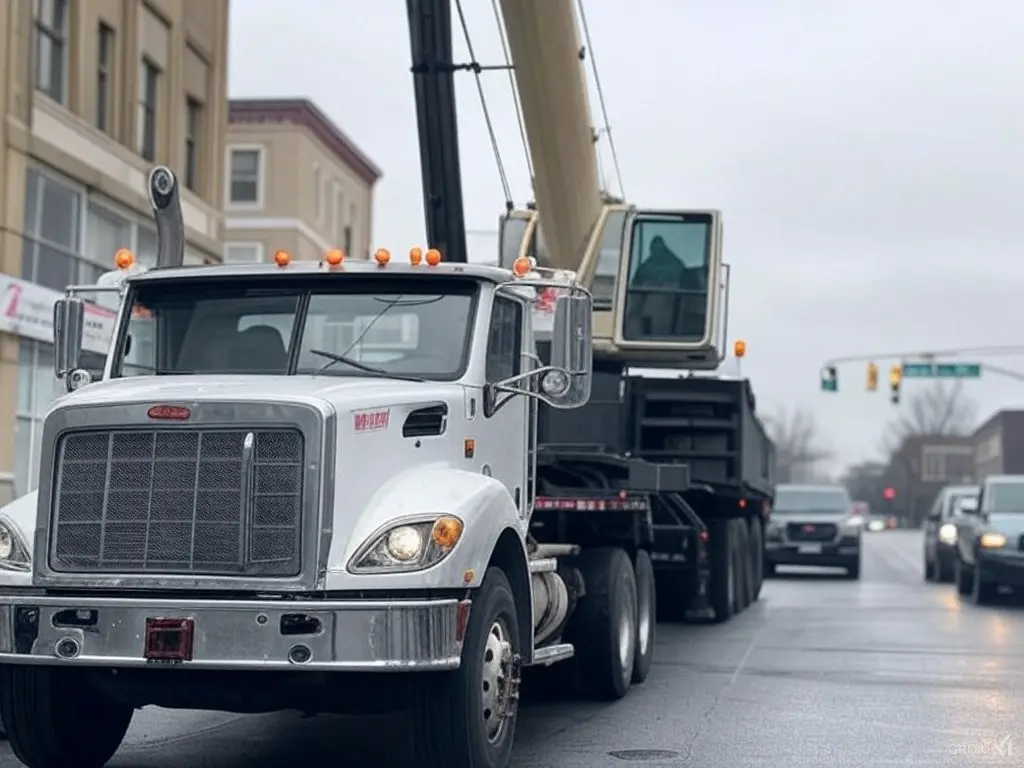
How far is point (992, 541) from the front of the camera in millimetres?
22828

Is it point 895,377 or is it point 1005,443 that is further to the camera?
point 1005,443

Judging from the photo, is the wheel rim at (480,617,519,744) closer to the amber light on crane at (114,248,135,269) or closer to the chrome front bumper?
the chrome front bumper

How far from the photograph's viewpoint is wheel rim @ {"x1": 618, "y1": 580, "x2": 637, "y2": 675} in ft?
39.1

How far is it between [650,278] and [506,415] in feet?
24.1

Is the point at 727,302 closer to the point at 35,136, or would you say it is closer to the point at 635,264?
the point at 635,264

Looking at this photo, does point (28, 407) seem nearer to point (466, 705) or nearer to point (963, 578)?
point (963, 578)

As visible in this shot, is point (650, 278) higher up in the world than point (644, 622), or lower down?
higher up

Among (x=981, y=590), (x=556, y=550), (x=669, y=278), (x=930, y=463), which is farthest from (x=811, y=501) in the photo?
(x=930, y=463)

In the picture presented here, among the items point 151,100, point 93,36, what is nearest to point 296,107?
point 151,100

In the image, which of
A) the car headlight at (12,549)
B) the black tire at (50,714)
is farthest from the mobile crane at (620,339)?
the car headlight at (12,549)

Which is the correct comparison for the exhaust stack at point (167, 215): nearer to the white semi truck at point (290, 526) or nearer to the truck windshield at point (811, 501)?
the white semi truck at point (290, 526)

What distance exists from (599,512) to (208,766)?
12.4 ft

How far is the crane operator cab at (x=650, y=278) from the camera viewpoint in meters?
16.2

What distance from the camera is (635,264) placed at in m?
16.7
